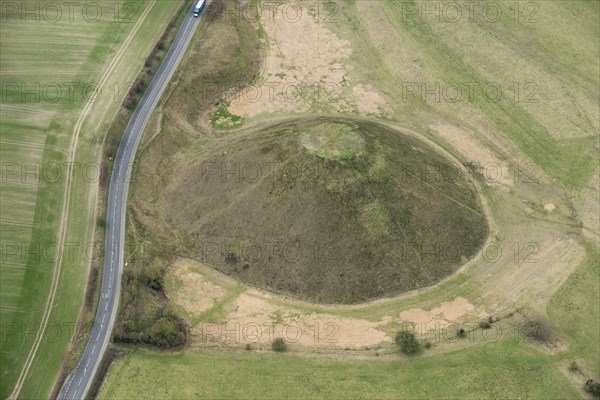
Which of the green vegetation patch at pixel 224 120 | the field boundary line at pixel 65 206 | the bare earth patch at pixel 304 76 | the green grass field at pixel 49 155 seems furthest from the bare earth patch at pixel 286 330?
the bare earth patch at pixel 304 76

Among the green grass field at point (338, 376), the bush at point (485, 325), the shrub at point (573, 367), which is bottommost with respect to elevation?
the green grass field at point (338, 376)

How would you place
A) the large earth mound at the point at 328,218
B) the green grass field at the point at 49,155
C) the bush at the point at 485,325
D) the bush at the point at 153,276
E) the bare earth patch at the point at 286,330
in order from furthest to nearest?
1. the large earth mound at the point at 328,218
2. the bush at the point at 153,276
3. the bush at the point at 485,325
4. the green grass field at the point at 49,155
5. the bare earth patch at the point at 286,330

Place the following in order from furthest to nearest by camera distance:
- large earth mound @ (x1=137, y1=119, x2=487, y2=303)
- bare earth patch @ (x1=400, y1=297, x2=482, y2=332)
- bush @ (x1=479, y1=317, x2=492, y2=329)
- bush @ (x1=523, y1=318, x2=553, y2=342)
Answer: large earth mound @ (x1=137, y1=119, x2=487, y2=303), bare earth patch @ (x1=400, y1=297, x2=482, y2=332), bush @ (x1=479, y1=317, x2=492, y2=329), bush @ (x1=523, y1=318, x2=553, y2=342)

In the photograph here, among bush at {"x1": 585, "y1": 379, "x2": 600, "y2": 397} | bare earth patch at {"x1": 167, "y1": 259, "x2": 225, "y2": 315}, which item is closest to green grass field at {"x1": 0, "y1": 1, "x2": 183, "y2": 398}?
bare earth patch at {"x1": 167, "y1": 259, "x2": 225, "y2": 315}

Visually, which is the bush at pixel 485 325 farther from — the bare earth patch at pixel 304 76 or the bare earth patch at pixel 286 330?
the bare earth patch at pixel 304 76

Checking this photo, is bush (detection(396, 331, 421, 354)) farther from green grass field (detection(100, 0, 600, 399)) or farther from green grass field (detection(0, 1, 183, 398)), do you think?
green grass field (detection(0, 1, 183, 398))

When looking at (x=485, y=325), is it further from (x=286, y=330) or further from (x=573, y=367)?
(x=286, y=330)

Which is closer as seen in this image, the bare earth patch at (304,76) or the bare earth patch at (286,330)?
the bare earth patch at (286,330)
